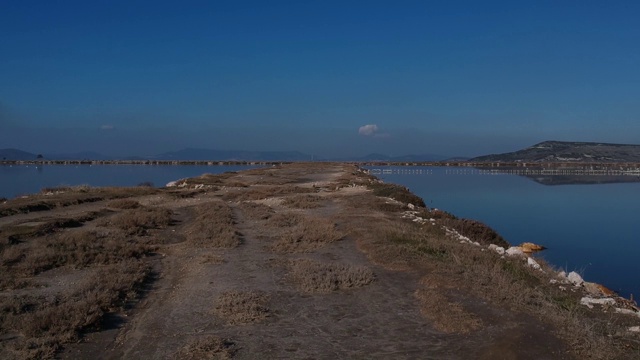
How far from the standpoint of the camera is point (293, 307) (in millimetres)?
9359

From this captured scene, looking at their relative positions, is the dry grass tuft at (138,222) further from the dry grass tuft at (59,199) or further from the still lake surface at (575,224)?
the still lake surface at (575,224)

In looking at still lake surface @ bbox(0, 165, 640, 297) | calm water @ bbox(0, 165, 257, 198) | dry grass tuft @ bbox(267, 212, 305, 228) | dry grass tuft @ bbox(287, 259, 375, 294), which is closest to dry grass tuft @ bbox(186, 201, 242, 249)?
dry grass tuft @ bbox(267, 212, 305, 228)

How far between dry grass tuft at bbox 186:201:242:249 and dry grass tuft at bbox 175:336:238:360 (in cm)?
777

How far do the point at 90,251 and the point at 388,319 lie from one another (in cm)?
844

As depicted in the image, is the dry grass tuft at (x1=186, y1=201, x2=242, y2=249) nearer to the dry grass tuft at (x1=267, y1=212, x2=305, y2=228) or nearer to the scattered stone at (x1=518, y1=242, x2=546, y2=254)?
the dry grass tuft at (x1=267, y1=212, x2=305, y2=228)

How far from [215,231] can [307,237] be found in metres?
3.22

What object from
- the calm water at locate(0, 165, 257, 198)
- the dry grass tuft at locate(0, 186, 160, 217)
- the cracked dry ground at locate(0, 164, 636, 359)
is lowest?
the calm water at locate(0, 165, 257, 198)

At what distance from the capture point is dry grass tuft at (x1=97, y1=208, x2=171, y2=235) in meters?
17.7

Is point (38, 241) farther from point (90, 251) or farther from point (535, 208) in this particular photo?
point (535, 208)

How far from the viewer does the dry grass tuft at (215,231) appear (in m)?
15.4

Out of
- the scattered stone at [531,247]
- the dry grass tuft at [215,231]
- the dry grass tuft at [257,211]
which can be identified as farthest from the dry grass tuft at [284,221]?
the scattered stone at [531,247]

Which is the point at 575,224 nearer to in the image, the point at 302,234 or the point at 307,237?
the point at 302,234

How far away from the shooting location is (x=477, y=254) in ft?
41.9

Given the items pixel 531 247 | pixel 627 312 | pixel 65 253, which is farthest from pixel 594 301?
pixel 531 247
